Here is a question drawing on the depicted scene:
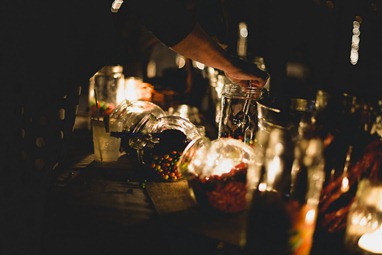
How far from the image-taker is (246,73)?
1771 millimetres

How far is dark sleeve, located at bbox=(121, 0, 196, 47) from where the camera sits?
149cm

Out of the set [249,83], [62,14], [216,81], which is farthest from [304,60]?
[62,14]

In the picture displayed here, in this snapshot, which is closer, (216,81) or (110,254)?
(110,254)

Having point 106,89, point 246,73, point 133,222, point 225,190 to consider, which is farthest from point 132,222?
point 106,89

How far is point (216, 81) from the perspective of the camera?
2.65 metres

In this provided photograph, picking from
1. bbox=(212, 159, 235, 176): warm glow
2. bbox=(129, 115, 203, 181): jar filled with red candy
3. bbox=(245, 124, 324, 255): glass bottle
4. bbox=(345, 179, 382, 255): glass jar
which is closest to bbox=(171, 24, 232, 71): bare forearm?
bbox=(129, 115, 203, 181): jar filled with red candy

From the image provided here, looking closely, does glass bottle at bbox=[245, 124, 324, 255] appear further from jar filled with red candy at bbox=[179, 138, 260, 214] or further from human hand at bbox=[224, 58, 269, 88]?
human hand at bbox=[224, 58, 269, 88]

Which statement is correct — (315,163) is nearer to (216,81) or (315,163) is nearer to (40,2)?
(40,2)

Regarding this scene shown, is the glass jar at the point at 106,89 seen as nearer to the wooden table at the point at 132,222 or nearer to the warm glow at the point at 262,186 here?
the wooden table at the point at 132,222

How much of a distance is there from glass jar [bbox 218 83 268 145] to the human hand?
0.15ft

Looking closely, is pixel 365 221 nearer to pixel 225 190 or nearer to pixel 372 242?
pixel 372 242

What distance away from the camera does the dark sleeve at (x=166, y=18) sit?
149 cm

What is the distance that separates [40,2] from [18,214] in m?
0.81

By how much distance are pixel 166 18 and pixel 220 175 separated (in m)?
0.62
